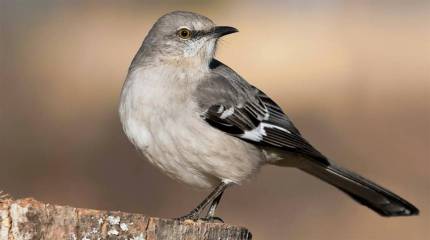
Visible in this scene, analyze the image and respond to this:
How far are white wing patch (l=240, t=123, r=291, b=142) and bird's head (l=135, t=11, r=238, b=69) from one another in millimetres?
520

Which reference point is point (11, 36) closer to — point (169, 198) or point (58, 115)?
point (58, 115)

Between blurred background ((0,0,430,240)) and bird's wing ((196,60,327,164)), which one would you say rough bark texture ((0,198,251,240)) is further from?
blurred background ((0,0,430,240))

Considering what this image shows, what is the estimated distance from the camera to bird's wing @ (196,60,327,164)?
21.7ft

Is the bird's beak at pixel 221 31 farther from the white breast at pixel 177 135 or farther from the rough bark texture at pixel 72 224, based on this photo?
the rough bark texture at pixel 72 224

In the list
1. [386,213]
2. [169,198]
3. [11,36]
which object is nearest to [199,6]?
[11,36]

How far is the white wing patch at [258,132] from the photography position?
6.77 metres

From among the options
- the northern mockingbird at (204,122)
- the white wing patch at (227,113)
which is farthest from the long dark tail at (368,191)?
the white wing patch at (227,113)

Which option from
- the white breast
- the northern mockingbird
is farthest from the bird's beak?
the white breast

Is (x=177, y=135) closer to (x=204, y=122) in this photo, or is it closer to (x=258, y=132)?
(x=204, y=122)

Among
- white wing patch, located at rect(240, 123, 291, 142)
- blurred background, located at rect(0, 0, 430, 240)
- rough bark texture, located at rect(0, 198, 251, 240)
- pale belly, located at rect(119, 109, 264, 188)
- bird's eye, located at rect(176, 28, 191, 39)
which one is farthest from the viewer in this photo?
blurred background, located at rect(0, 0, 430, 240)

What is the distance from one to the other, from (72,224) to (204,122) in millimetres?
1969

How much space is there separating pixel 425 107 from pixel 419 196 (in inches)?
83.7

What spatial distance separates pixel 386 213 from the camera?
23.7ft

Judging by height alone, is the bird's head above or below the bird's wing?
above
